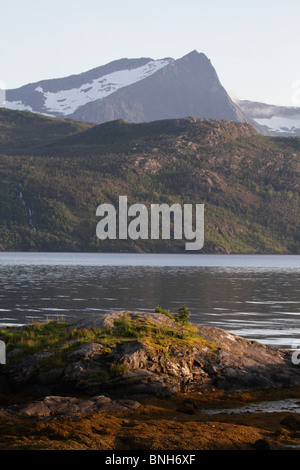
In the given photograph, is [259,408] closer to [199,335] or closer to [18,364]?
[199,335]

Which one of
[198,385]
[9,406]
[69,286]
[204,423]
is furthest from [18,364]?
[69,286]

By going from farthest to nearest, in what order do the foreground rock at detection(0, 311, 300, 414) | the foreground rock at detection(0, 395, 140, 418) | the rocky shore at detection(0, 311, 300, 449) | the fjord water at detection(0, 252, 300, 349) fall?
the fjord water at detection(0, 252, 300, 349)
the foreground rock at detection(0, 311, 300, 414)
the rocky shore at detection(0, 311, 300, 449)
the foreground rock at detection(0, 395, 140, 418)

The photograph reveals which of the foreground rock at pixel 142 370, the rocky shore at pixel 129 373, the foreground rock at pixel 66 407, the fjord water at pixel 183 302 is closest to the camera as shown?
the foreground rock at pixel 66 407

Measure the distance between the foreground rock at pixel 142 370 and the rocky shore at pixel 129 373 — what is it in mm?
32

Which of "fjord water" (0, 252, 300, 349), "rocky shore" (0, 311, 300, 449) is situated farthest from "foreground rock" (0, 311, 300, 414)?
"fjord water" (0, 252, 300, 349)

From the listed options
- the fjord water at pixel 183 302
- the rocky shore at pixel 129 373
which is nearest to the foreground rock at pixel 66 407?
the rocky shore at pixel 129 373

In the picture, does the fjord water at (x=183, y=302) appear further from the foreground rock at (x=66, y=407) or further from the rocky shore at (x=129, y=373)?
the foreground rock at (x=66, y=407)

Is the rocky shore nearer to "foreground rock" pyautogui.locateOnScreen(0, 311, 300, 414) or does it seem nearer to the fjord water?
"foreground rock" pyautogui.locateOnScreen(0, 311, 300, 414)

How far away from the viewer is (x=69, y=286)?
77.1 metres

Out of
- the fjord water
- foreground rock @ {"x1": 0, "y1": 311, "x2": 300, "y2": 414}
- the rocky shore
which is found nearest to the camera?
the rocky shore

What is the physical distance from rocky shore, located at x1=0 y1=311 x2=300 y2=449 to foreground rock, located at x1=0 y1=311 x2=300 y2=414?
0.11 feet

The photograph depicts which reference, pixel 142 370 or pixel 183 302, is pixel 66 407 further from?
pixel 183 302

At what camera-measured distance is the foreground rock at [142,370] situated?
21.6m

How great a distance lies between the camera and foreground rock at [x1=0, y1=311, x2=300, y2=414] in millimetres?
21609
